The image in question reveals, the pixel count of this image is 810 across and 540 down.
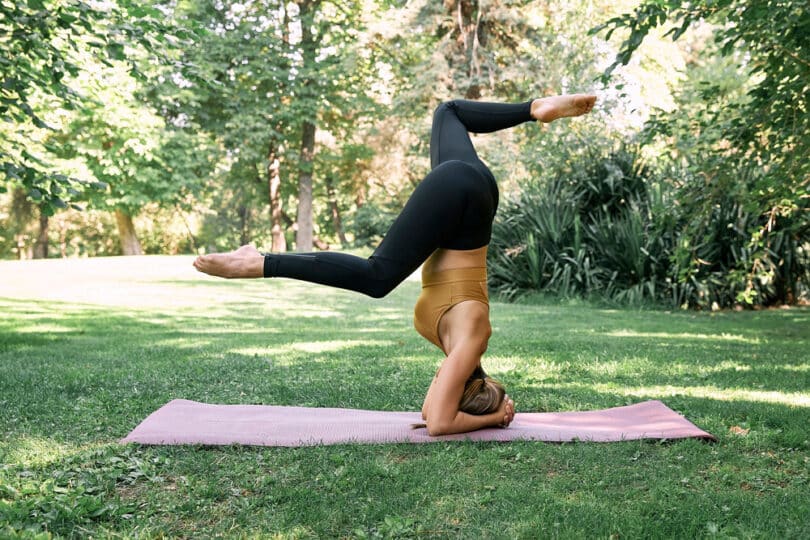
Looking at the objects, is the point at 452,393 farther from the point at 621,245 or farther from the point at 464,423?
the point at 621,245

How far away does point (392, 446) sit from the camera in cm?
346

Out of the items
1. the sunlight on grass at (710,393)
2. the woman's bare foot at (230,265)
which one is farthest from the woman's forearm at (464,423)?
the sunlight on grass at (710,393)

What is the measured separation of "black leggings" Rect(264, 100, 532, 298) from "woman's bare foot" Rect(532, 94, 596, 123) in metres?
0.45

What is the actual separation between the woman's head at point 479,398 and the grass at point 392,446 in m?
0.23

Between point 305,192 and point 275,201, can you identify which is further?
point 275,201

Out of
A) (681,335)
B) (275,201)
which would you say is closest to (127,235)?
(275,201)

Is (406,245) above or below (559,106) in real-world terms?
below

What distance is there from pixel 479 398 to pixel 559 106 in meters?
1.66

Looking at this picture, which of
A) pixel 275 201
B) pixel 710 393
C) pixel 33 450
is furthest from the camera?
pixel 275 201

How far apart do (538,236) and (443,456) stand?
903 centimetres

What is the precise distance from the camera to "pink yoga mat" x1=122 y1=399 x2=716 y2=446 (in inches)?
138

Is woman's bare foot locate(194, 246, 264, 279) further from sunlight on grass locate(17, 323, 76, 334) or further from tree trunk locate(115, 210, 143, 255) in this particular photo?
tree trunk locate(115, 210, 143, 255)

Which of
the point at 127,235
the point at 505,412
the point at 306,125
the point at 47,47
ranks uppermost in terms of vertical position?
the point at 306,125

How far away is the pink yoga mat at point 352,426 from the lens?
11.5 feet
